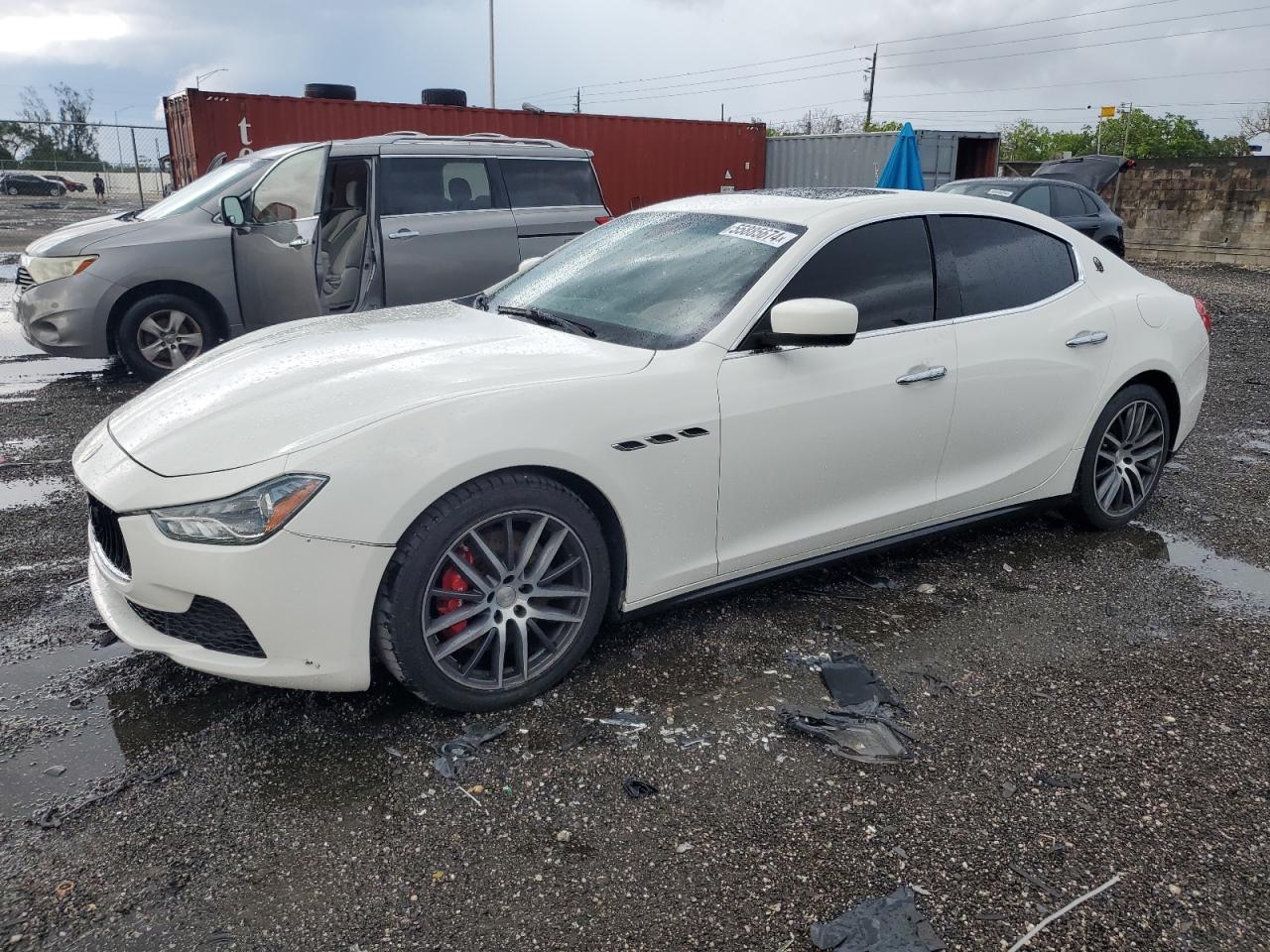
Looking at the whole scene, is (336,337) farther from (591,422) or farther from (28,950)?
(28,950)

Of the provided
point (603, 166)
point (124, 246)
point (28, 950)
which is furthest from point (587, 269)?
point (603, 166)

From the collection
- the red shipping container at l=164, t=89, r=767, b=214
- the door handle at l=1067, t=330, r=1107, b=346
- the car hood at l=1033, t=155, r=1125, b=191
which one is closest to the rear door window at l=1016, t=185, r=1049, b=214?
the car hood at l=1033, t=155, r=1125, b=191

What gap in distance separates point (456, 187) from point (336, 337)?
14.8 ft

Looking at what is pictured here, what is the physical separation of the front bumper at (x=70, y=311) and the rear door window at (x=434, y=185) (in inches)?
84.8

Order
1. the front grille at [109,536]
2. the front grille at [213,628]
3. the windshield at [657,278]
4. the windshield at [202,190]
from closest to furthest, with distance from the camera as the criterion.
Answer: the front grille at [213,628]
the front grille at [109,536]
the windshield at [657,278]
the windshield at [202,190]

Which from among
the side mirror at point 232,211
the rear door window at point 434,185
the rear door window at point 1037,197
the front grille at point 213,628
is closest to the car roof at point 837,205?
the front grille at point 213,628

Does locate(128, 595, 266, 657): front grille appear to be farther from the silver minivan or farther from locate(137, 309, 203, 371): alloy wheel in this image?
locate(137, 309, 203, 371): alloy wheel

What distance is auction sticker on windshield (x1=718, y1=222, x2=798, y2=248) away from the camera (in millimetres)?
3537

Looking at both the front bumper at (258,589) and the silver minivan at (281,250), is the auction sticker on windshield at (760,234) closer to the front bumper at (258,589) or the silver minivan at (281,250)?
the front bumper at (258,589)

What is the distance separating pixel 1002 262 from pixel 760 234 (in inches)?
45.5

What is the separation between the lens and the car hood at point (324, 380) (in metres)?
2.73

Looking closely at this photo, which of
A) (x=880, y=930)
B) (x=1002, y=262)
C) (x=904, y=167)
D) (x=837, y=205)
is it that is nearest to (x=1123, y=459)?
(x=1002, y=262)

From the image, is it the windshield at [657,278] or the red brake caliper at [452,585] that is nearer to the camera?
the red brake caliper at [452,585]

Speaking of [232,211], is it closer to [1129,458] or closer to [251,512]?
[251,512]
